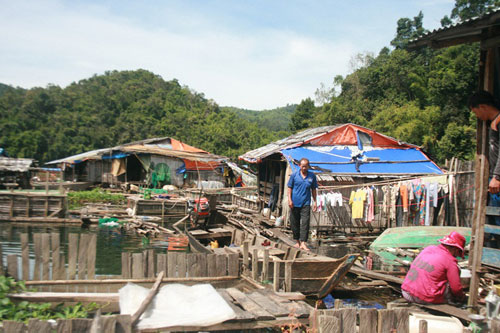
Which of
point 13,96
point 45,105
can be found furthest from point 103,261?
point 13,96

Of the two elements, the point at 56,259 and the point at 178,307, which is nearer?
the point at 178,307

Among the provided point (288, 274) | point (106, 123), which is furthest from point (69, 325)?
point (106, 123)

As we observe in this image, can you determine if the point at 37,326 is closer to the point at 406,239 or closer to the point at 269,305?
the point at 269,305

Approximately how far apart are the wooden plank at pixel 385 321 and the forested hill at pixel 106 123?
138 feet

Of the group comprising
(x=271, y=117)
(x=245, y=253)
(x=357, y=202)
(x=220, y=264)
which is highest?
(x=271, y=117)

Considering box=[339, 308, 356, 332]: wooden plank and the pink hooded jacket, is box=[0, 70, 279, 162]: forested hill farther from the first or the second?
box=[339, 308, 356, 332]: wooden plank

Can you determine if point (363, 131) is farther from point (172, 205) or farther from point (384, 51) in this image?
point (384, 51)

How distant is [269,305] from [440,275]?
227 cm

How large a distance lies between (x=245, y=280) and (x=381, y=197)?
29.3 ft

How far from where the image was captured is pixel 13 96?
54156mm

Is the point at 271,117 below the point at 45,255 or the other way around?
the other way around

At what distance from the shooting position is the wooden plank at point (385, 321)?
314 cm

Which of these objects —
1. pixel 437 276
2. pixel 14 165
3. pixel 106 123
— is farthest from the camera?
pixel 106 123

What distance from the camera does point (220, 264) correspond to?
551 cm
